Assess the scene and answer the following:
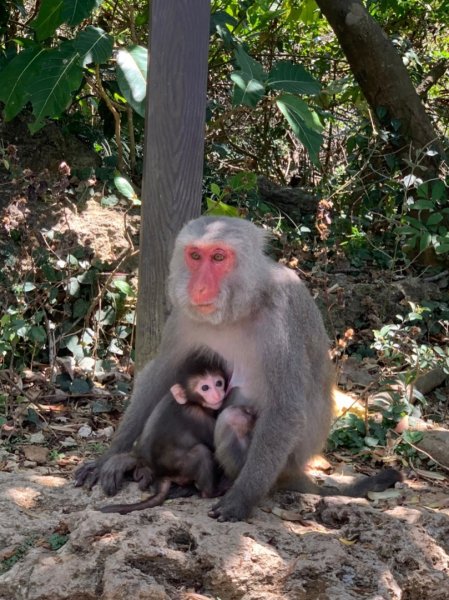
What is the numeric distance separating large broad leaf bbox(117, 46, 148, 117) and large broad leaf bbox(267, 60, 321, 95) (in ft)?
2.81

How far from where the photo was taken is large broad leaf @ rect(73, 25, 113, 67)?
19.5 ft

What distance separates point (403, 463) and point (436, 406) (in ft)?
4.44

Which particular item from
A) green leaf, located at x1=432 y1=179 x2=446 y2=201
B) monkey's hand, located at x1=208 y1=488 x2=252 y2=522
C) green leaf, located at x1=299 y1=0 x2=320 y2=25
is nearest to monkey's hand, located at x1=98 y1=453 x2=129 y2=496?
monkey's hand, located at x1=208 y1=488 x2=252 y2=522

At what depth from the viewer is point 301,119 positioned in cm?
567

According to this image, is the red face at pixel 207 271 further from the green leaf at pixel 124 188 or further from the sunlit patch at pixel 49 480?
the green leaf at pixel 124 188

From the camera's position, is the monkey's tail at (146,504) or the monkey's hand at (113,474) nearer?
the monkey's tail at (146,504)

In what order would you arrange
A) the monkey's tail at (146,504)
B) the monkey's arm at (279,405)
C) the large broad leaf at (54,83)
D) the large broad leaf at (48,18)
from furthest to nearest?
the large broad leaf at (48,18) < the large broad leaf at (54,83) < the monkey's arm at (279,405) < the monkey's tail at (146,504)

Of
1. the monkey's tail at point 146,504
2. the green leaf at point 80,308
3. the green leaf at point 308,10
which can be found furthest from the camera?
the green leaf at point 308,10

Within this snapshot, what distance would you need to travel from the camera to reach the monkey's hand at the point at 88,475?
181 inches

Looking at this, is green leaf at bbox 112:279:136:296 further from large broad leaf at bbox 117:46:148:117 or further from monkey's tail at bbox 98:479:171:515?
monkey's tail at bbox 98:479:171:515

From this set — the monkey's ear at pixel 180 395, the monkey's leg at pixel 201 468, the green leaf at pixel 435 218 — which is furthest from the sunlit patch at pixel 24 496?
the green leaf at pixel 435 218

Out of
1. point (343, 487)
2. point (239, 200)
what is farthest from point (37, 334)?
point (239, 200)

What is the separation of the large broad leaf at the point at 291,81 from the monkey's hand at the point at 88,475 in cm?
283

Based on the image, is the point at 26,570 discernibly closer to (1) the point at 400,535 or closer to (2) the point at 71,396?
(1) the point at 400,535
